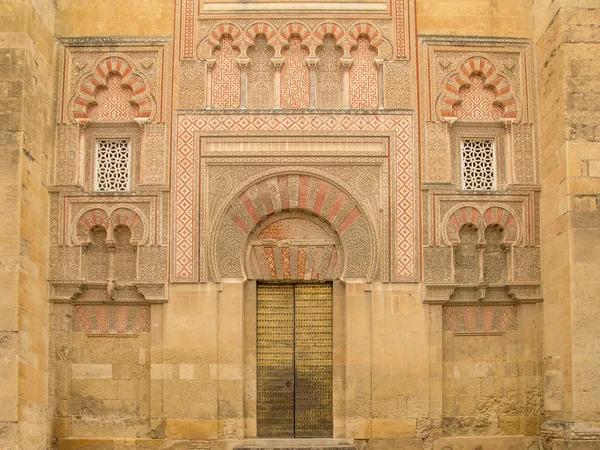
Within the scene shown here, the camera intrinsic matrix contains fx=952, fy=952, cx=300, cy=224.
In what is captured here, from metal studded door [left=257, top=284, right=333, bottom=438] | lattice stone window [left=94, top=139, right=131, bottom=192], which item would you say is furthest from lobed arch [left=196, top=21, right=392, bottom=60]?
metal studded door [left=257, top=284, right=333, bottom=438]

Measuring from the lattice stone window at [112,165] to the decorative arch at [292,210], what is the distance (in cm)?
137

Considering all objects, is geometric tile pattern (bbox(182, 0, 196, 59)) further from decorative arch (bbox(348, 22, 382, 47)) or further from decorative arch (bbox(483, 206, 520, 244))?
decorative arch (bbox(483, 206, 520, 244))

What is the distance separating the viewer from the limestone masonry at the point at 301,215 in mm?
11414

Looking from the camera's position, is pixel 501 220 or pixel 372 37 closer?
pixel 501 220

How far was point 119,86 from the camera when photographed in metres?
12.2

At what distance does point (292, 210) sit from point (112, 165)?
7.75ft

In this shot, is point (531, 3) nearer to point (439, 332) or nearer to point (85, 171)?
point (439, 332)

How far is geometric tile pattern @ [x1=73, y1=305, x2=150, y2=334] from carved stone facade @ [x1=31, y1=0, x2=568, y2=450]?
3 cm

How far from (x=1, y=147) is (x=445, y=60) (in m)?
5.54

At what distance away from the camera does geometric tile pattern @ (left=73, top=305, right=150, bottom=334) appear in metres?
11.7

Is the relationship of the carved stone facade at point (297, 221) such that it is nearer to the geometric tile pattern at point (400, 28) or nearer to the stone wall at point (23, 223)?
the geometric tile pattern at point (400, 28)

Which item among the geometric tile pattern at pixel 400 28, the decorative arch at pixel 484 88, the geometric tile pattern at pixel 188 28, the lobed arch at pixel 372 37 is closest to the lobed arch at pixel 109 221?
the geometric tile pattern at pixel 188 28

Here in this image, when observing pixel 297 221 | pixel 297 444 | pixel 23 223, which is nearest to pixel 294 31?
pixel 297 221

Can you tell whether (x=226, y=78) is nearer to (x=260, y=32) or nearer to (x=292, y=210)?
(x=260, y=32)
